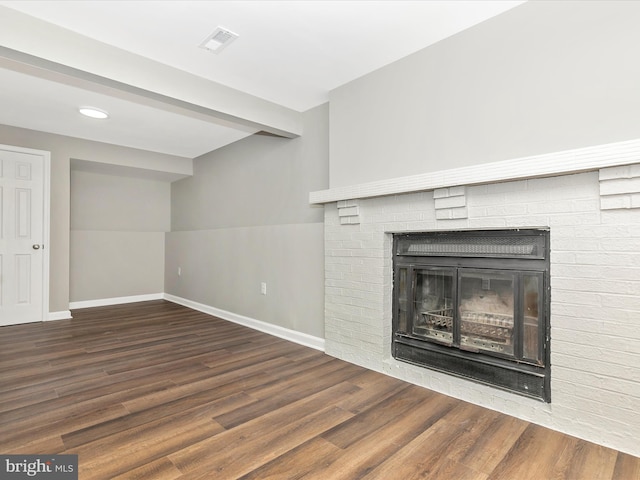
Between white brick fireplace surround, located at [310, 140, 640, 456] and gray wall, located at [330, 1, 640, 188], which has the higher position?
gray wall, located at [330, 1, 640, 188]

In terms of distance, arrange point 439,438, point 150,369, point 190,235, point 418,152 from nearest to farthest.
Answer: point 439,438
point 418,152
point 150,369
point 190,235

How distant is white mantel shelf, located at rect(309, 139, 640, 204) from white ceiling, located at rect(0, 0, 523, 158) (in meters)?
0.91

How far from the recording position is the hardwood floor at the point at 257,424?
5.18 feet

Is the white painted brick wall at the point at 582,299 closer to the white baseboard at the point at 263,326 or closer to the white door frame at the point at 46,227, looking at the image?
the white baseboard at the point at 263,326

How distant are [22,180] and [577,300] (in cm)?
541

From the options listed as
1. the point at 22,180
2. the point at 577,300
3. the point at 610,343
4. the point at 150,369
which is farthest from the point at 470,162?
the point at 22,180

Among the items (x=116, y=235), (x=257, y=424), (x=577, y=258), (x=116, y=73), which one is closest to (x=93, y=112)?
(x=116, y=73)

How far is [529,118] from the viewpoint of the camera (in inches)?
78.7

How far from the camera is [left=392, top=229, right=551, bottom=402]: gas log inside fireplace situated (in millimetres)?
2033

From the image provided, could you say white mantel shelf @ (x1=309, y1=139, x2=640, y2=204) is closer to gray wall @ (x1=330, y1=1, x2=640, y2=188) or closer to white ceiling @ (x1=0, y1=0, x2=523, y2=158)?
gray wall @ (x1=330, y1=1, x2=640, y2=188)

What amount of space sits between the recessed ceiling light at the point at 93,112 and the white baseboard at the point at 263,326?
259 cm

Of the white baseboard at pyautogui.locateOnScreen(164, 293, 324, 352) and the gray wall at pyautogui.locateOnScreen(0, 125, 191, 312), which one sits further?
the gray wall at pyautogui.locateOnScreen(0, 125, 191, 312)

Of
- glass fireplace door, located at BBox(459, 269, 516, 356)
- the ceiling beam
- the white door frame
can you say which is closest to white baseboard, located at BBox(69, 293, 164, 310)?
the white door frame

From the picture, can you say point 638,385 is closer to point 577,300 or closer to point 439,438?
point 577,300
